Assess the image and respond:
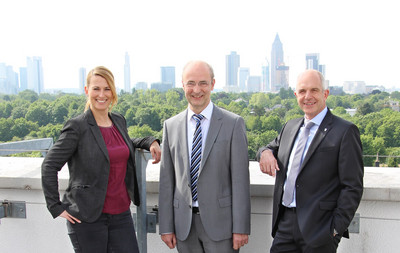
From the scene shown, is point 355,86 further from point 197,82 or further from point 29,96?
point 197,82

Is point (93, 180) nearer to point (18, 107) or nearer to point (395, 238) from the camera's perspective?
point (395, 238)

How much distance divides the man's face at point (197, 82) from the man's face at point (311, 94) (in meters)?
0.58

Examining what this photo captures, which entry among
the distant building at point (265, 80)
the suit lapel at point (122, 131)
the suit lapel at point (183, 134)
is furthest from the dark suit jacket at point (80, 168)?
the distant building at point (265, 80)

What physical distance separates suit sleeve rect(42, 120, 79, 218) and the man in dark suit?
1193 millimetres

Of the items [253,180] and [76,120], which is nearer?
[76,120]

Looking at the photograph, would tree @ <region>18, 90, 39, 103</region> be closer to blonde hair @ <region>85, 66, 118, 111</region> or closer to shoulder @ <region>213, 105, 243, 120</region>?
blonde hair @ <region>85, 66, 118, 111</region>

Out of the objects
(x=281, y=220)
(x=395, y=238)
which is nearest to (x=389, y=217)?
(x=395, y=238)

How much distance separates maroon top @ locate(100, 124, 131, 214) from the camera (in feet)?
8.28

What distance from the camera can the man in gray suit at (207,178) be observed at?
2.43 metres

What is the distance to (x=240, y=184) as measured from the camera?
2422mm

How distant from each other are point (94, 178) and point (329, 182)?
142 centimetres

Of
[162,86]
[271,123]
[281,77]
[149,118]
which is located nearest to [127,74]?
[162,86]

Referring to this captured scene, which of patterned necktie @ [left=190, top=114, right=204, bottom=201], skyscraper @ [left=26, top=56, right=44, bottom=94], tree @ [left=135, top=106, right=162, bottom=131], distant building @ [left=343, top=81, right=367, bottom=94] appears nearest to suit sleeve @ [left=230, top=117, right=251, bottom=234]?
patterned necktie @ [left=190, top=114, right=204, bottom=201]

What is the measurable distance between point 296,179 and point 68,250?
2.11 m
